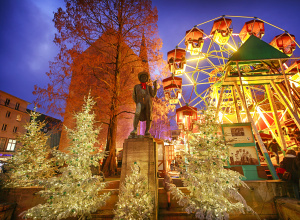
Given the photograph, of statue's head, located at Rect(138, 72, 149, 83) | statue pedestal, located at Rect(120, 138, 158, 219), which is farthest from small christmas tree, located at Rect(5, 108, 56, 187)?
statue's head, located at Rect(138, 72, 149, 83)

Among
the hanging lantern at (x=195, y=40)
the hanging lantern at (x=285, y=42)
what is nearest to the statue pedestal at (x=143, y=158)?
the hanging lantern at (x=195, y=40)

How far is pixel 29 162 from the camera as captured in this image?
6.89 meters

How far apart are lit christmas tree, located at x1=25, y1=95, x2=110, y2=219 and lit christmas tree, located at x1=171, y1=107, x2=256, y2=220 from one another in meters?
2.73

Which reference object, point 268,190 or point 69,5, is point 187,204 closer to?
point 268,190

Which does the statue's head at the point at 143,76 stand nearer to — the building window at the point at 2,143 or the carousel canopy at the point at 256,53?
the carousel canopy at the point at 256,53

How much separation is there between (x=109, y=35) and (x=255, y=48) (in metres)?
9.87

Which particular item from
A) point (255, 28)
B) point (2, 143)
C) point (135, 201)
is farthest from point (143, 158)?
point (2, 143)

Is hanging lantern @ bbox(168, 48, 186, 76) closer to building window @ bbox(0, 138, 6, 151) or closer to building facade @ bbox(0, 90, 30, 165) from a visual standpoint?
building facade @ bbox(0, 90, 30, 165)

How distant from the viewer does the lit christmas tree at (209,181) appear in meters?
4.31

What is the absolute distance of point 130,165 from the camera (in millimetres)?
4949

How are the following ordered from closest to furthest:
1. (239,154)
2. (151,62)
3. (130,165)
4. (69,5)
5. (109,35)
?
(130,165)
(239,154)
(69,5)
(109,35)
(151,62)

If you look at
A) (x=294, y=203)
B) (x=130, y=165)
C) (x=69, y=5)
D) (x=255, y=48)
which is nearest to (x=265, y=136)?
(x=255, y=48)

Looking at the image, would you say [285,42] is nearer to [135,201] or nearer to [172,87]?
[172,87]

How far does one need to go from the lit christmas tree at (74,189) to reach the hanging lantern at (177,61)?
984 centimetres
